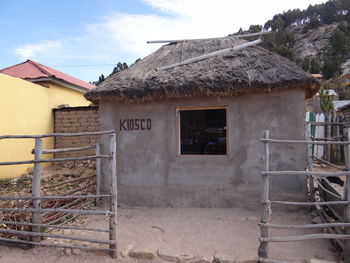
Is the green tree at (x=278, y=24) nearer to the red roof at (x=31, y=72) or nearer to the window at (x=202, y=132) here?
the window at (x=202, y=132)

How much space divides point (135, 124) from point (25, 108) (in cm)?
437

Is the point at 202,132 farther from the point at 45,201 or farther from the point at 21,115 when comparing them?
the point at 21,115

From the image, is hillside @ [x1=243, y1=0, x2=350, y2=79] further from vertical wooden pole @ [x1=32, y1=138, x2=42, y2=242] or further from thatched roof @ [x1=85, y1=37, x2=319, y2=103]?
vertical wooden pole @ [x1=32, y1=138, x2=42, y2=242]

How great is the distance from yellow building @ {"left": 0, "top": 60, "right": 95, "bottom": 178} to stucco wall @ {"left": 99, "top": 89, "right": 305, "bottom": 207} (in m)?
3.43

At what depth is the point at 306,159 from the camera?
5410mm

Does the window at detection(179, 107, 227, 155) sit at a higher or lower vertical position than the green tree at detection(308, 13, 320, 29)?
lower

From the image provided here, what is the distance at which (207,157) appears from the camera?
5.51 metres

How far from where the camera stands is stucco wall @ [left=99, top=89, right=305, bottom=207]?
5199 mm

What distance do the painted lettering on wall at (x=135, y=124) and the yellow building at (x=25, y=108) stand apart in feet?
12.5

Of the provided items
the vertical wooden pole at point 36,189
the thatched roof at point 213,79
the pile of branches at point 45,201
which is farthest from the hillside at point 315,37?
the vertical wooden pole at point 36,189

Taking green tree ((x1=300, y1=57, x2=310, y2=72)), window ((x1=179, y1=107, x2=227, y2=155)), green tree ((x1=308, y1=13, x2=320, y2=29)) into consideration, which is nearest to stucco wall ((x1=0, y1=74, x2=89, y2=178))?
window ((x1=179, y1=107, x2=227, y2=155))

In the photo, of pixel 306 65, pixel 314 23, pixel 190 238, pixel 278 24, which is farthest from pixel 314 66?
pixel 190 238

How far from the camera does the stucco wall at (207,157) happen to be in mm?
5199

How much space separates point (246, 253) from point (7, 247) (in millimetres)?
3503
